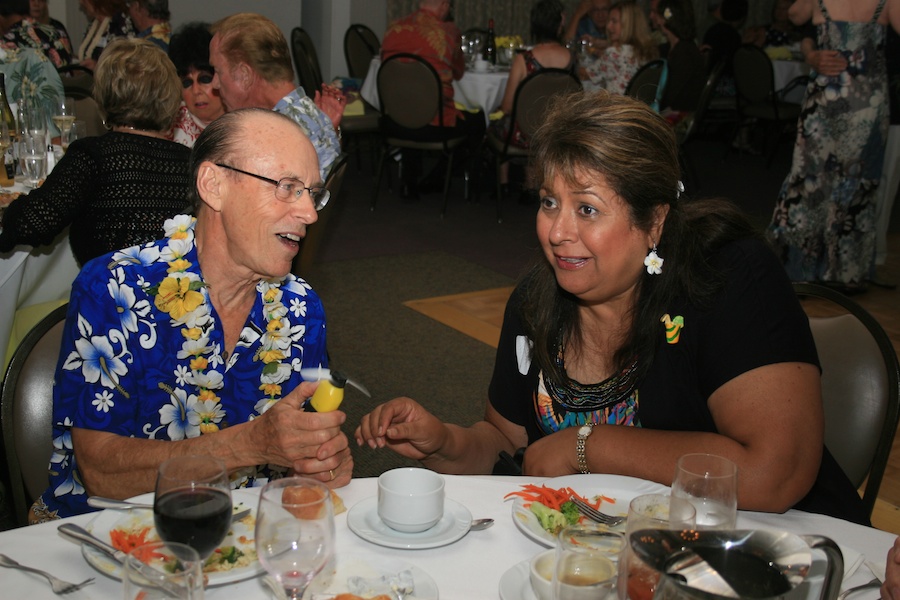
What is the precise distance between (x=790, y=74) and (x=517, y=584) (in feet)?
29.6

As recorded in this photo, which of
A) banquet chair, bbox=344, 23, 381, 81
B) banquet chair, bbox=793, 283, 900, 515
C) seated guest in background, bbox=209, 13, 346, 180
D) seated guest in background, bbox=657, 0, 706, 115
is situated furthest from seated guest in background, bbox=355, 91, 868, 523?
banquet chair, bbox=344, 23, 381, 81

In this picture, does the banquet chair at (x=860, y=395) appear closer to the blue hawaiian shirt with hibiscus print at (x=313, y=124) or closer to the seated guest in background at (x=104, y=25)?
the blue hawaiian shirt with hibiscus print at (x=313, y=124)

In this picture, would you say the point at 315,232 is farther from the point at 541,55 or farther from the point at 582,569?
the point at 541,55

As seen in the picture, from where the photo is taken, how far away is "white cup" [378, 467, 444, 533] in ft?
4.24

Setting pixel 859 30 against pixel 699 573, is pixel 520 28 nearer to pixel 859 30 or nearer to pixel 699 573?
pixel 859 30

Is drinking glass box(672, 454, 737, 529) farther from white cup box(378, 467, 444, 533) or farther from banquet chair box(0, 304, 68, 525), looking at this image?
banquet chair box(0, 304, 68, 525)

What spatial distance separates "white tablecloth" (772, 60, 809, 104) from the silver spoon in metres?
8.81

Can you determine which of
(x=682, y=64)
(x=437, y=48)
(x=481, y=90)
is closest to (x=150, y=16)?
(x=437, y=48)

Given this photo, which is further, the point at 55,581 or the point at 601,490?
the point at 601,490

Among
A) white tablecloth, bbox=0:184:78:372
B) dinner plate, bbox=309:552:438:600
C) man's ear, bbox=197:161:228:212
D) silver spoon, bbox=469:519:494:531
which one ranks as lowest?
white tablecloth, bbox=0:184:78:372

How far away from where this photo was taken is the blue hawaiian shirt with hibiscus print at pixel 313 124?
3705 mm

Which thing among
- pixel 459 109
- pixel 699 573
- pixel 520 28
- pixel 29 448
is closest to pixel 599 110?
pixel 699 573

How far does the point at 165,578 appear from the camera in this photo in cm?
90

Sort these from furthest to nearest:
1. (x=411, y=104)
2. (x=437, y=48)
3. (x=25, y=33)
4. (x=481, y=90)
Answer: (x=481, y=90) < (x=437, y=48) < (x=411, y=104) < (x=25, y=33)
